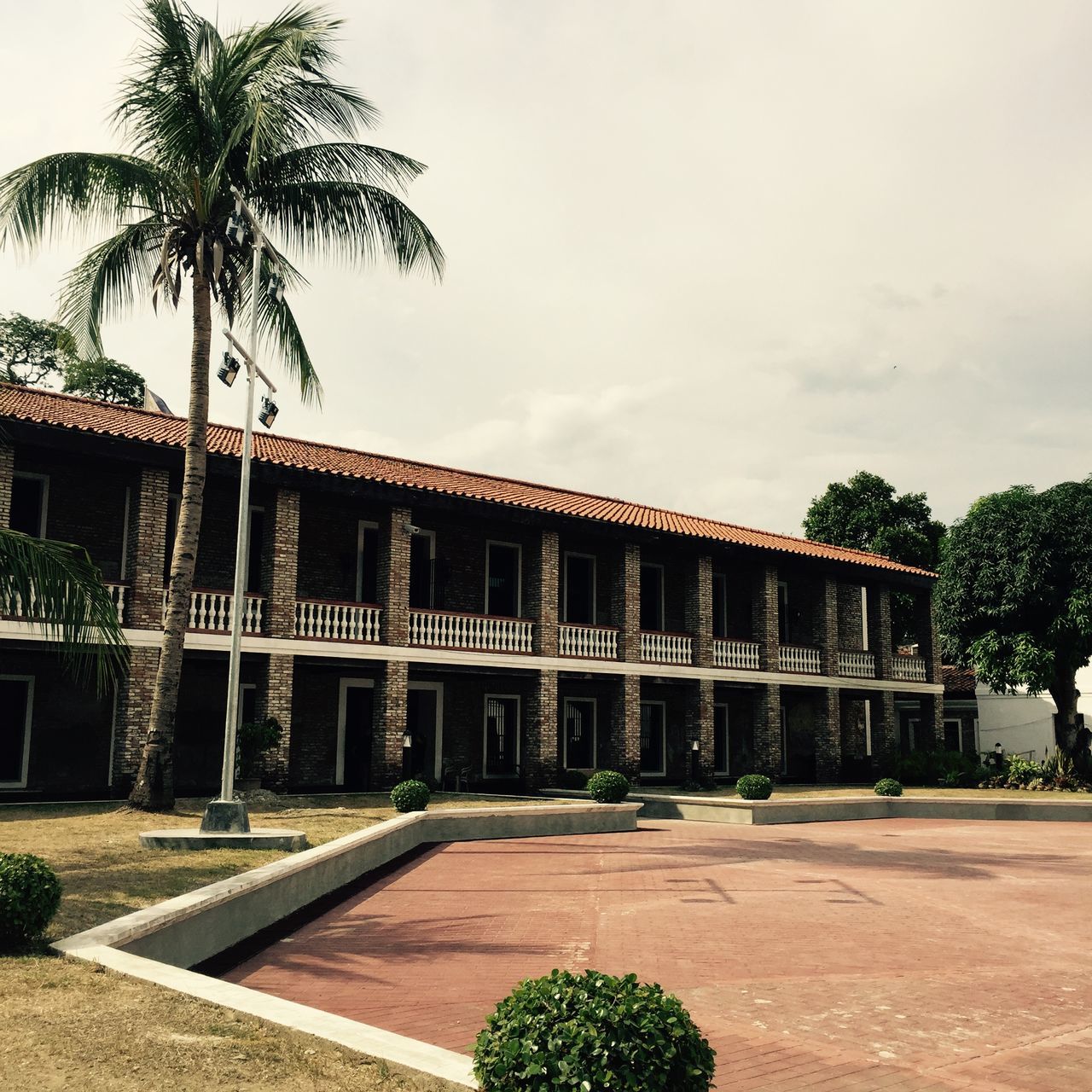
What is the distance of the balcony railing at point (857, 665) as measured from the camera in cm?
3136

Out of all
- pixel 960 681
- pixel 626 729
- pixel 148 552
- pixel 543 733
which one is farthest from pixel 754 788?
pixel 960 681

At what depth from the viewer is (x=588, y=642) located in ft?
83.9

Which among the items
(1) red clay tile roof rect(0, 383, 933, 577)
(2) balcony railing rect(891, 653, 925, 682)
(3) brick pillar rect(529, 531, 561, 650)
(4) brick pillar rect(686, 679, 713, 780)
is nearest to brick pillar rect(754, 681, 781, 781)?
(4) brick pillar rect(686, 679, 713, 780)

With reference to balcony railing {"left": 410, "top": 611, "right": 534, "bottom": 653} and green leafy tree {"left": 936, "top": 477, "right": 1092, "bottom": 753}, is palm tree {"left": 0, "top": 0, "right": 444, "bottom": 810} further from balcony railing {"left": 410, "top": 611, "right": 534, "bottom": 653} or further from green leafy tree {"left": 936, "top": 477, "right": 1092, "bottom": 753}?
green leafy tree {"left": 936, "top": 477, "right": 1092, "bottom": 753}

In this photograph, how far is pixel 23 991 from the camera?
6246 millimetres

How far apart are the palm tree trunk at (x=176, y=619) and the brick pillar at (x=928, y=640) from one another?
80.1 ft

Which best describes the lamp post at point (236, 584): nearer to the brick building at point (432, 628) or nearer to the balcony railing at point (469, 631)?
the brick building at point (432, 628)

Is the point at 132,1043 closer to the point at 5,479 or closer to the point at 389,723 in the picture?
the point at 5,479

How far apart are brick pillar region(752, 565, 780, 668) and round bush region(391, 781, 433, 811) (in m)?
13.6

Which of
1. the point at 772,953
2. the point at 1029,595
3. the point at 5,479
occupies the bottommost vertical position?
the point at 772,953

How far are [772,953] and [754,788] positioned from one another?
13735 mm

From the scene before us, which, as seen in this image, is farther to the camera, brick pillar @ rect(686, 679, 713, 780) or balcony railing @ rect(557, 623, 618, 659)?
brick pillar @ rect(686, 679, 713, 780)

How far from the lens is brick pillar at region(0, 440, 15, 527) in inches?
703

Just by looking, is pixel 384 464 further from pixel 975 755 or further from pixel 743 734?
pixel 975 755
